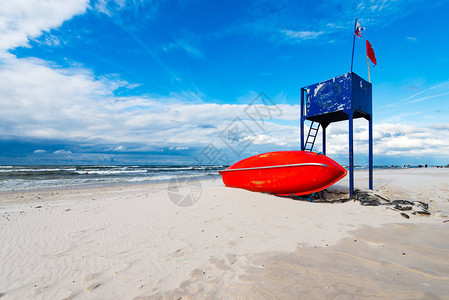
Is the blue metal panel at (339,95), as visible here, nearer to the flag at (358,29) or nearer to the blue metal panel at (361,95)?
the blue metal panel at (361,95)

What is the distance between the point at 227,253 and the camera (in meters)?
3.50

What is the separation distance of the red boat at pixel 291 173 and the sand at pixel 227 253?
1.52 meters

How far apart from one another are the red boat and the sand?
1.52 m

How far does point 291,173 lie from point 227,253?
462 cm

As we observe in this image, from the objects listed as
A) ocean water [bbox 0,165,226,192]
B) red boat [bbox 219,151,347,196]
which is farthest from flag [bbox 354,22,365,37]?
ocean water [bbox 0,165,226,192]

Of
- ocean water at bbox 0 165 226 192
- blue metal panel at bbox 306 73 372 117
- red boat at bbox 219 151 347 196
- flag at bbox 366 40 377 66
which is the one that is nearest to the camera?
red boat at bbox 219 151 347 196

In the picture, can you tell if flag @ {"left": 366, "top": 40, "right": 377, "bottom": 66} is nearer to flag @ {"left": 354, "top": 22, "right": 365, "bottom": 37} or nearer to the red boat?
flag @ {"left": 354, "top": 22, "right": 365, "bottom": 37}

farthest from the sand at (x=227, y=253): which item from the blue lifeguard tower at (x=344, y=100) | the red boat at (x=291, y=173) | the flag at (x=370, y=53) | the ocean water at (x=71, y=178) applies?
the ocean water at (x=71, y=178)

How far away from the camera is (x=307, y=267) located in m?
2.94

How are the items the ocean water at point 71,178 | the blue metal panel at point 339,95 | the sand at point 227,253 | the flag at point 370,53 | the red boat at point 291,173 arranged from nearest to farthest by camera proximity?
the sand at point 227,253 → the red boat at point 291,173 → the blue metal panel at point 339,95 → the flag at point 370,53 → the ocean water at point 71,178

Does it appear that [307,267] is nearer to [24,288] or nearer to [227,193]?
[24,288]

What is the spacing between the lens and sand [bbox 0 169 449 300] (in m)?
2.56

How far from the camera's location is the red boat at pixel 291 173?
727 centimetres

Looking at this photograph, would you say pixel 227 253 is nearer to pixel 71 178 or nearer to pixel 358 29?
pixel 358 29
